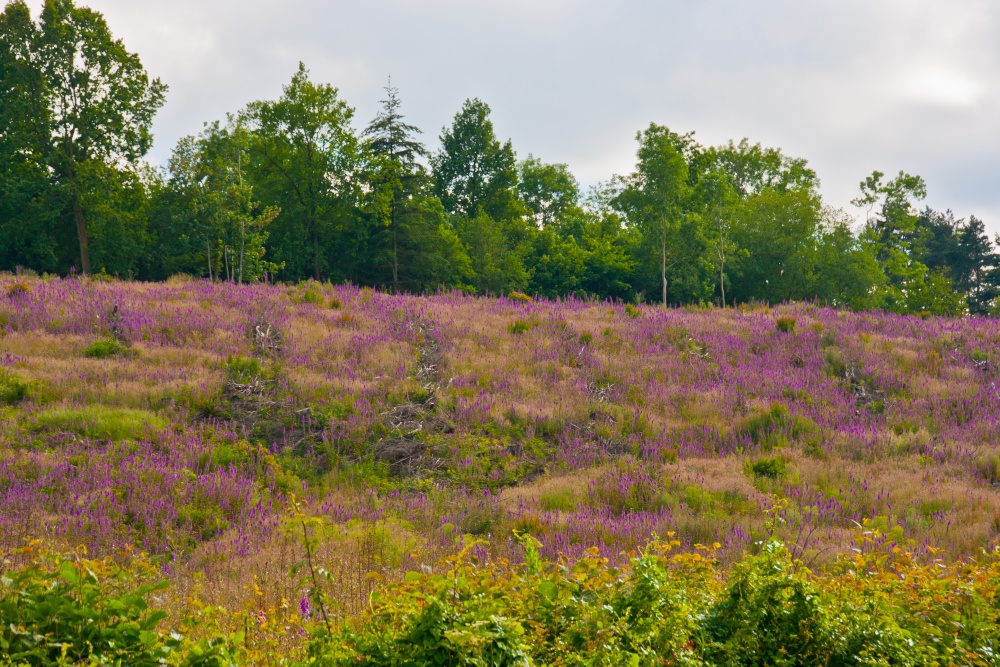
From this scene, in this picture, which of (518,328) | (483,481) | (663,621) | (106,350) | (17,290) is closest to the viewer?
(663,621)

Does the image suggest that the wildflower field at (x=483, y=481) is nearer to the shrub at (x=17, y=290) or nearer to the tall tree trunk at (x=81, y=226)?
the shrub at (x=17, y=290)

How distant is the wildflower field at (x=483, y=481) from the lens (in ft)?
12.6

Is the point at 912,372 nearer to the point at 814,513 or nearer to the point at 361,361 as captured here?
the point at 814,513

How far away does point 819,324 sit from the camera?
18172 mm

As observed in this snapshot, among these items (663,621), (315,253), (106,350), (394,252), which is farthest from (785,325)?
(315,253)

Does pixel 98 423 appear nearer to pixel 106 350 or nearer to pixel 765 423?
pixel 106 350

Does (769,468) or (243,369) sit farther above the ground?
(243,369)

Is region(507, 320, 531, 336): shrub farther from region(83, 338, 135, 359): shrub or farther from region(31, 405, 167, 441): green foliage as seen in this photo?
region(31, 405, 167, 441): green foliage

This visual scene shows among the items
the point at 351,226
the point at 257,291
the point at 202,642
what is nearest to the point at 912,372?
the point at 257,291

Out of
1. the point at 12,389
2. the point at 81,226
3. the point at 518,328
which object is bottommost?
the point at 12,389

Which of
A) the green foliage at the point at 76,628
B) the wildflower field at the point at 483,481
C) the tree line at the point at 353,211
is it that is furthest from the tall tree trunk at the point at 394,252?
the green foliage at the point at 76,628

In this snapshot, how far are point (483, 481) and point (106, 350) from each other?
23.9 ft

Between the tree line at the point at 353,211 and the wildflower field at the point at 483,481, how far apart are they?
9.86 metres

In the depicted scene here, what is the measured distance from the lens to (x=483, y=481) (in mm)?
10648
